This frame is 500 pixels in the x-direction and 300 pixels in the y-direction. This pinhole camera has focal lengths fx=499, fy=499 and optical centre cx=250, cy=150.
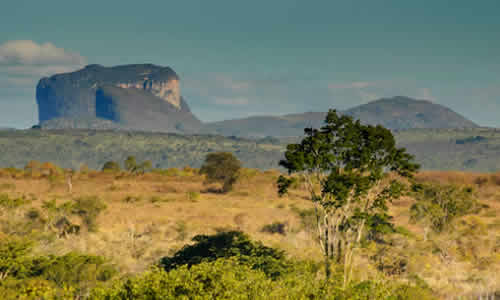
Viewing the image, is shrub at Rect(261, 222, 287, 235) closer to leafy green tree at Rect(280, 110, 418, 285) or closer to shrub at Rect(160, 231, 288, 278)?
shrub at Rect(160, 231, 288, 278)

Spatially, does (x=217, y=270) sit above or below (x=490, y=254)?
above

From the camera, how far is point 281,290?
45.5ft

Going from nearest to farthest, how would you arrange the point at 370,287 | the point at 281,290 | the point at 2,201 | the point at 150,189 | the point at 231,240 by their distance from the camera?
Result: 1. the point at 281,290
2. the point at 370,287
3. the point at 231,240
4. the point at 2,201
5. the point at 150,189

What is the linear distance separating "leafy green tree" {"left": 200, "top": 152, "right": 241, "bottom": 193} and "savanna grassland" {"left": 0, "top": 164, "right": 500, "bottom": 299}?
6168 millimetres

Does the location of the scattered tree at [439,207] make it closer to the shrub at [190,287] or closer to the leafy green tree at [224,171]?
the shrub at [190,287]

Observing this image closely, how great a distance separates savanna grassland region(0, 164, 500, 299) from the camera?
84.0 ft

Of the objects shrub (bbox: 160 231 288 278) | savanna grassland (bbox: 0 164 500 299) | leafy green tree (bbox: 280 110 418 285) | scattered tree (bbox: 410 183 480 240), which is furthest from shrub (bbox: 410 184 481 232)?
leafy green tree (bbox: 280 110 418 285)

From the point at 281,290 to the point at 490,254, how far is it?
22.9 m

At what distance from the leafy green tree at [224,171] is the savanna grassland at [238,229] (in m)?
6.17

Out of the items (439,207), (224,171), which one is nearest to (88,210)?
(439,207)

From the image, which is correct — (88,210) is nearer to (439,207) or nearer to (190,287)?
(439,207)

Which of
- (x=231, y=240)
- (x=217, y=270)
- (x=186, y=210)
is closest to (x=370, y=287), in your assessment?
(x=217, y=270)

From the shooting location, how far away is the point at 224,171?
68.3 m

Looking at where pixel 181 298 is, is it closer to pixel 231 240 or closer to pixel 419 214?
pixel 231 240
